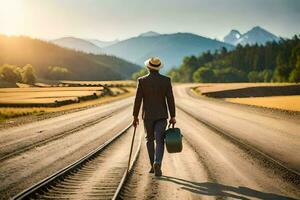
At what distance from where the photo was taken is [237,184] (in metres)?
9.62

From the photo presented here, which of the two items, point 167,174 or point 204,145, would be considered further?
point 204,145

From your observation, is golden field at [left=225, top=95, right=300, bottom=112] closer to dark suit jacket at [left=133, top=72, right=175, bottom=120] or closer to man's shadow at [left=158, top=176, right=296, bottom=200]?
dark suit jacket at [left=133, top=72, right=175, bottom=120]

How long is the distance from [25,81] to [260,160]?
147 metres

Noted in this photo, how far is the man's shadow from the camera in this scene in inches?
333

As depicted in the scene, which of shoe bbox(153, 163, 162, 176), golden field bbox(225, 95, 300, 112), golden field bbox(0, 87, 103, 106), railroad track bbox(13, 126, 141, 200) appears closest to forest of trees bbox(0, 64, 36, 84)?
golden field bbox(0, 87, 103, 106)

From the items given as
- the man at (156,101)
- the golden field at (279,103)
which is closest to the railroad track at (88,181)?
the man at (156,101)

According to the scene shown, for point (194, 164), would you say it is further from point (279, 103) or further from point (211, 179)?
point (279, 103)

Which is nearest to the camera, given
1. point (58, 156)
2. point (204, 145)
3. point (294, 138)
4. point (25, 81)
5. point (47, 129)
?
point (58, 156)

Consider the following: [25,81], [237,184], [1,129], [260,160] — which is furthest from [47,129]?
[25,81]

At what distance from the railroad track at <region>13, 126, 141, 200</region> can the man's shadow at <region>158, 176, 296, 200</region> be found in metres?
1.34

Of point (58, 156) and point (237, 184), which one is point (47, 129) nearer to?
point (58, 156)

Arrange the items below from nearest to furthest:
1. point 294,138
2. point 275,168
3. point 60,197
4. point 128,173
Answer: point 60,197 → point 128,173 → point 275,168 → point 294,138

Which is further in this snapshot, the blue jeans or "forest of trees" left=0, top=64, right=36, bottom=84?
"forest of trees" left=0, top=64, right=36, bottom=84

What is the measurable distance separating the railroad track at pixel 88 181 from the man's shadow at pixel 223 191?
4.41 ft
